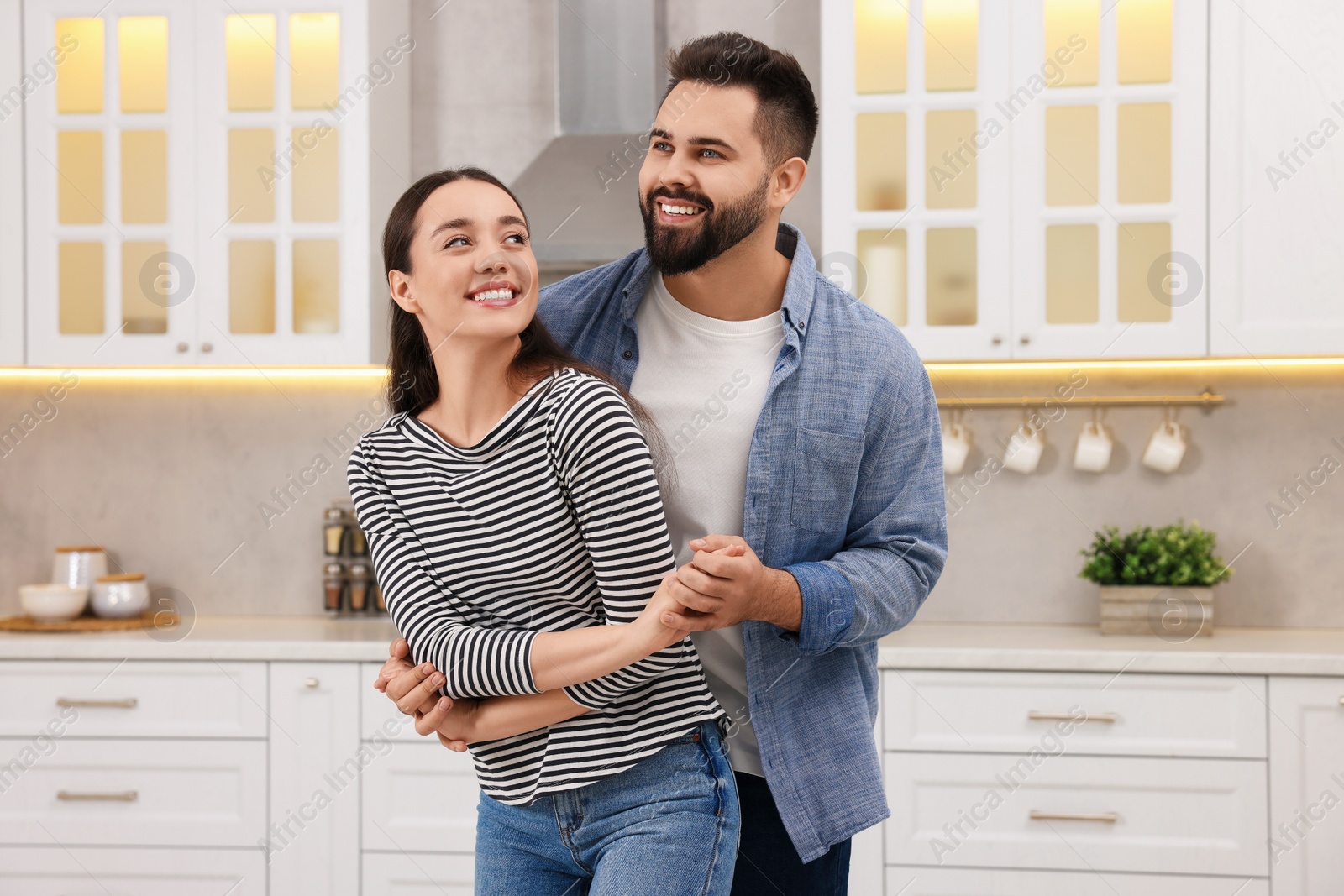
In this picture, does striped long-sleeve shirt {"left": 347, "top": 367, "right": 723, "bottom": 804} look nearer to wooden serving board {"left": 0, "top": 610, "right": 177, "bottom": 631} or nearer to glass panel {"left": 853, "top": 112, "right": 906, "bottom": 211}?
glass panel {"left": 853, "top": 112, "right": 906, "bottom": 211}

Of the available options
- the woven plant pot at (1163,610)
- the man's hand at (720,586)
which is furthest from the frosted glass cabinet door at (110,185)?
the woven plant pot at (1163,610)

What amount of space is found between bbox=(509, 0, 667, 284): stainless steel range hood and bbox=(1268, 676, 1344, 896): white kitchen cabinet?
A: 183 cm

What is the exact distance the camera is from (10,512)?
3.28 m

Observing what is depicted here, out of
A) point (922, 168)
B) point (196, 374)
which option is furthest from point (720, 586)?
point (196, 374)

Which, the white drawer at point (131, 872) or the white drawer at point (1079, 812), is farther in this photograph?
the white drawer at point (131, 872)

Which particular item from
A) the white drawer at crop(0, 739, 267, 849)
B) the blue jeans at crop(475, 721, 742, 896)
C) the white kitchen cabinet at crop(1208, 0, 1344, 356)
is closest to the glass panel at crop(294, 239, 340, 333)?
the white drawer at crop(0, 739, 267, 849)

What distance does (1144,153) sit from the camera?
2.61 metres

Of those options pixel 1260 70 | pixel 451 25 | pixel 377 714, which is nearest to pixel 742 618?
pixel 377 714

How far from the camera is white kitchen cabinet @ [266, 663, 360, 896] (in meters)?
2.59

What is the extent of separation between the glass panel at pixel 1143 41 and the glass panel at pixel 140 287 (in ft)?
7.95

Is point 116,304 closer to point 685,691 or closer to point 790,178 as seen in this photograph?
point 790,178

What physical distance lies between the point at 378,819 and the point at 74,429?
5.19 feet

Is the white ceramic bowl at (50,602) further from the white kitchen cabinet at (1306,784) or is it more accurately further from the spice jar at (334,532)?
the white kitchen cabinet at (1306,784)

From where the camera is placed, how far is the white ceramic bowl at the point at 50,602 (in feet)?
9.54
